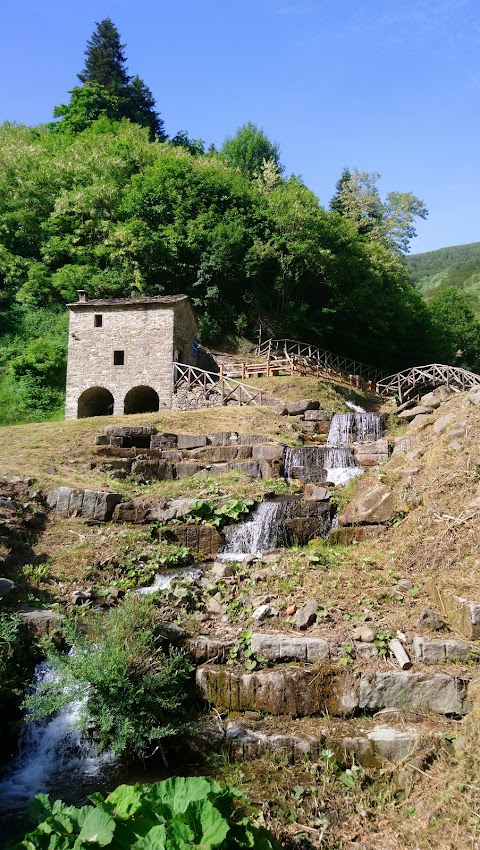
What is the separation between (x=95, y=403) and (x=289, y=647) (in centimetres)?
2142

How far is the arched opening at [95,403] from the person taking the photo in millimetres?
24547

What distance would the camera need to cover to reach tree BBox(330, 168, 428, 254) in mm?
43312

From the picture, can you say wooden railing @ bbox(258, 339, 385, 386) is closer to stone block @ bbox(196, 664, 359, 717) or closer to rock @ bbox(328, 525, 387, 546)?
rock @ bbox(328, 525, 387, 546)

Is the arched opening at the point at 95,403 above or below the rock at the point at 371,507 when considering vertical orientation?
above

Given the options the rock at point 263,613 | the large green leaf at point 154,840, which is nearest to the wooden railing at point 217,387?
the rock at point 263,613

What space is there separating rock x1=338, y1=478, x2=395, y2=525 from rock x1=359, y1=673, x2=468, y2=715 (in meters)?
4.21

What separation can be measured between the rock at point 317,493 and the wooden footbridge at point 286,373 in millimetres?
6792

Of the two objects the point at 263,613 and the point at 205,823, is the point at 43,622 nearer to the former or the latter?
the point at 263,613

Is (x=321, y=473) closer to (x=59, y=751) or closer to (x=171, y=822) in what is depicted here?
(x=59, y=751)

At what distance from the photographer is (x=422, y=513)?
26.7 feet

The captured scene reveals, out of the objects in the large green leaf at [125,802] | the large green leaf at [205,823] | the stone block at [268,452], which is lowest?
the large green leaf at [125,802]

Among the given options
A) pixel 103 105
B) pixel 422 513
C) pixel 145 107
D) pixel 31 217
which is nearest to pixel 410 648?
pixel 422 513

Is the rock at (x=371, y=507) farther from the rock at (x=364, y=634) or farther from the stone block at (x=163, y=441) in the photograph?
the stone block at (x=163, y=441)

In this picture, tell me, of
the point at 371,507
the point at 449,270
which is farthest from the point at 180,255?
the point at 449,270
